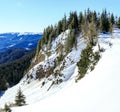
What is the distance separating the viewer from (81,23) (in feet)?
381

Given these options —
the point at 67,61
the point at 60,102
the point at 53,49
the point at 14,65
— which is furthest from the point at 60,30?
the point at 60,102

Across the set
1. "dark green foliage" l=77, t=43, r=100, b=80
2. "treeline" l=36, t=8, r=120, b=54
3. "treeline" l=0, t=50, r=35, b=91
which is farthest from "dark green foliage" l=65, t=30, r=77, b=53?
"treeline" l=0, t=50, r=35, b=91

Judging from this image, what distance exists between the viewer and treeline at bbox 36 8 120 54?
106m

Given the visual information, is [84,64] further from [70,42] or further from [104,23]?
[104,23]

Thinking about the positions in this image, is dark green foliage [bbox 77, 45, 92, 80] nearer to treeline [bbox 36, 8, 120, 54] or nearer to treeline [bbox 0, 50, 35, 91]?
treeline [bbox 36, 8, 120, 54]

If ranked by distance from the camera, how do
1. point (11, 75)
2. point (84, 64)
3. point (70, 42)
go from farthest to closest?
point (11, 75), point (70, 42), point (84, 64)

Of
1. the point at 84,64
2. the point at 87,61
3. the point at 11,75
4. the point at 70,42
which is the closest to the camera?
the point at 87,61

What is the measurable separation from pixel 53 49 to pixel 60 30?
1662 cm

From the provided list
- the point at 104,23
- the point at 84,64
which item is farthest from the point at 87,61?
the point at 104,23

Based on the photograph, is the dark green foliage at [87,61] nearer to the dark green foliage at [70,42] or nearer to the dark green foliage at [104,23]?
the dark green foliage at [70,42]

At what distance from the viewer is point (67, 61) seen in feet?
299

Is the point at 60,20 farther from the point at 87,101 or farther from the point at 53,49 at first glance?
the point at 87,101

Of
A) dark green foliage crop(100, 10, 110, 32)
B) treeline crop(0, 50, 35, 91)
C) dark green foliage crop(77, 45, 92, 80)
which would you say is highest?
dark green foliage crop(100, 10, 110, 32)

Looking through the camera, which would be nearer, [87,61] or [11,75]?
[87,61]
